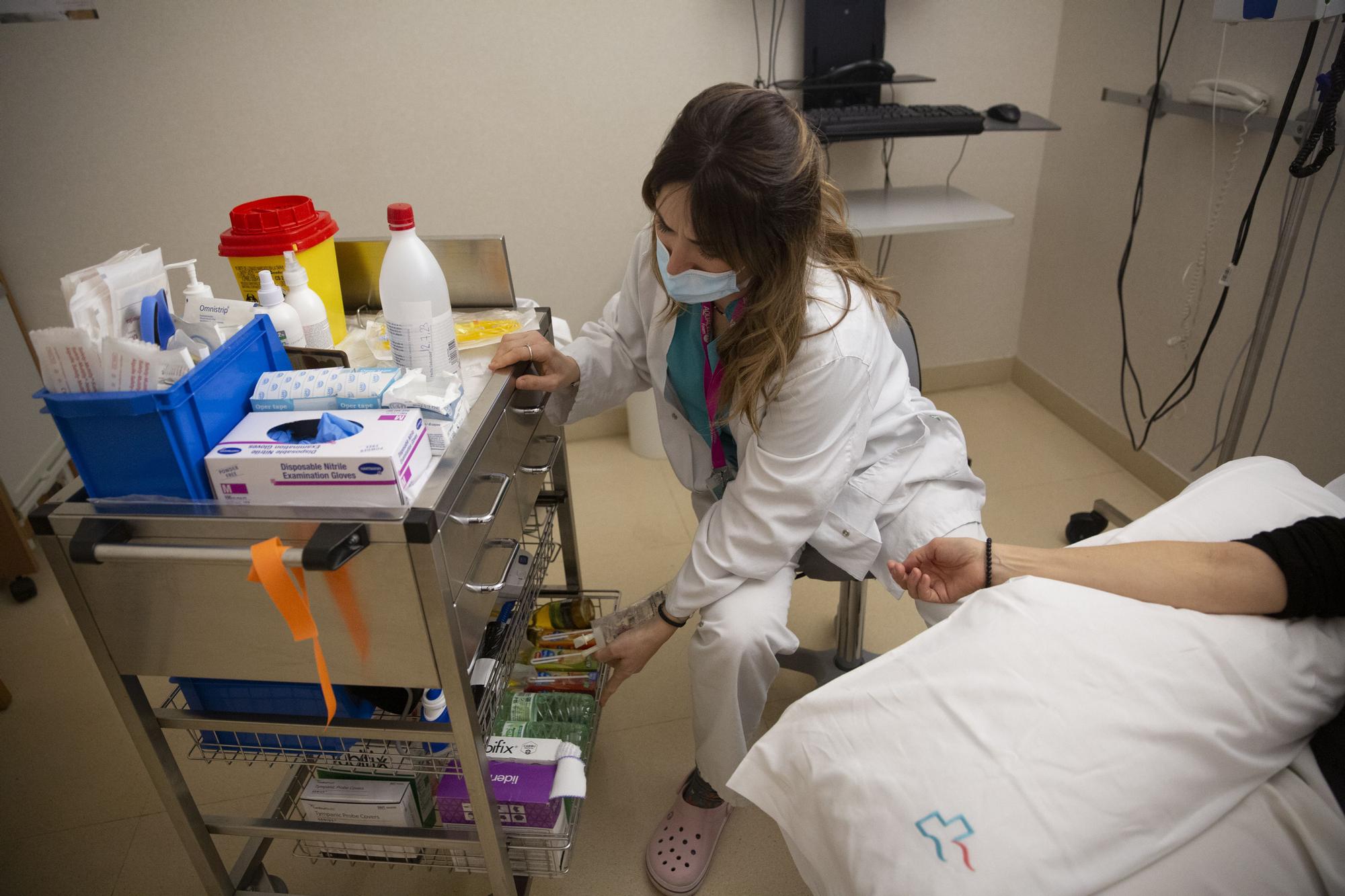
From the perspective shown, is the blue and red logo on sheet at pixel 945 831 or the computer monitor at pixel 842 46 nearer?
the blue and red logo on sheet at pixel 945 831

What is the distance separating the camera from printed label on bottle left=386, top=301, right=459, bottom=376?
3.57 ft

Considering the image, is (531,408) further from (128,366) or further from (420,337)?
(128,366)

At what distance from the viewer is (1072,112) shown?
2404 millimetres

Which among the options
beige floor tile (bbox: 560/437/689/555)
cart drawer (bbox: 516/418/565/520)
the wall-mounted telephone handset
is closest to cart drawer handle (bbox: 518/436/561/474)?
cart drawer (bbox: 516/418/565/520)

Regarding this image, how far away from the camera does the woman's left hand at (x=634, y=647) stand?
130 cm

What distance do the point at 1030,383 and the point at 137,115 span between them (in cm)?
263

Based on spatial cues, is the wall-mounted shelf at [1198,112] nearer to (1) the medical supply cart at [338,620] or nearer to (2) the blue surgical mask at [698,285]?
(2) the blue surgical mask at [698,285]

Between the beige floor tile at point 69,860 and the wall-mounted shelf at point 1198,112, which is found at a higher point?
the wall-mounted shelf at point 1198,112

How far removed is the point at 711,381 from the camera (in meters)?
1.32

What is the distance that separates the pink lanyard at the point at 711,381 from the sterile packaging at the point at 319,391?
1.56 feet

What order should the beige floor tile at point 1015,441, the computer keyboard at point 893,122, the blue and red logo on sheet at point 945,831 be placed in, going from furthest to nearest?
1. the beige floor tile at point 1015,441
2. the computer keyboard at point 893,122
3. the blue and red logo on sheet at point 945,831

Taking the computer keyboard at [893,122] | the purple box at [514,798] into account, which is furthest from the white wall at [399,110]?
the purple box at [514,798]

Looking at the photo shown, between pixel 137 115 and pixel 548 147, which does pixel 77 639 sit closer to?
pixel 137 115

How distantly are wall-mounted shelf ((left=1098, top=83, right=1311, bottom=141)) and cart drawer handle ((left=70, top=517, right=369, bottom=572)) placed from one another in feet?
5.95
